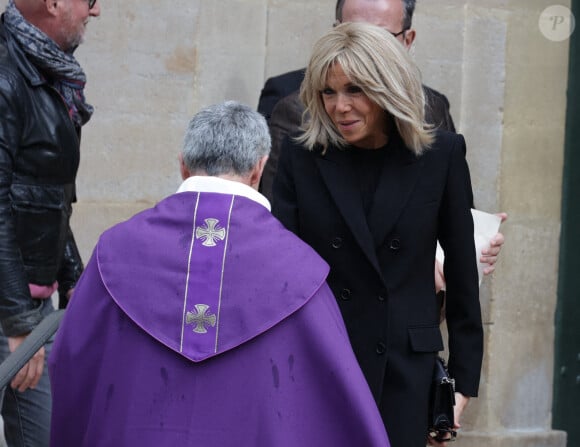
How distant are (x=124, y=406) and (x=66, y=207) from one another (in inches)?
61.5

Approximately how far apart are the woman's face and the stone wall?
7.72ft

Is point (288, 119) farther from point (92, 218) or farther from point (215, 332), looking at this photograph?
point (215, 332)

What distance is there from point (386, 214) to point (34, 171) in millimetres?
1381

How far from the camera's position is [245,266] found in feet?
11.6

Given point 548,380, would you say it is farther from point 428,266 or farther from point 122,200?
point 428,266

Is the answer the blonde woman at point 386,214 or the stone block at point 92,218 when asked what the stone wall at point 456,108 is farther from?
the blonde woman at point 386,214

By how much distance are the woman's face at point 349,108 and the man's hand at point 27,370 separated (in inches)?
53.4

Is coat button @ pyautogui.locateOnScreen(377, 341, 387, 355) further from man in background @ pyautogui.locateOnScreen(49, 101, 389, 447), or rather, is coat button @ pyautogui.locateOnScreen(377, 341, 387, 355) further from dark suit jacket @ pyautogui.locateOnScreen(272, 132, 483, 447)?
man in background @ pyautogui.locateOnScreen(49, 101, 389, 447)

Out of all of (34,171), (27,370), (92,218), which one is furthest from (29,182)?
(92,218)

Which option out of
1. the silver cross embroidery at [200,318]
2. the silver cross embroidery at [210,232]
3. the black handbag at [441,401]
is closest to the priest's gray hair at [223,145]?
the silver cross embroidery at [210,232]

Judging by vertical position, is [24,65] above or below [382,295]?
above

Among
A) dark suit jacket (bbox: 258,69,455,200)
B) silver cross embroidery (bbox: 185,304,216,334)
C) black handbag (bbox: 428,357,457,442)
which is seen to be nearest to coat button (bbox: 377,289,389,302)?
black handbag (bbox: 428,357,457,442)

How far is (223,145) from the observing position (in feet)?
12.0

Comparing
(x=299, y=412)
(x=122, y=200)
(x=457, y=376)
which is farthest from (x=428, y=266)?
(x=122, y=200)
